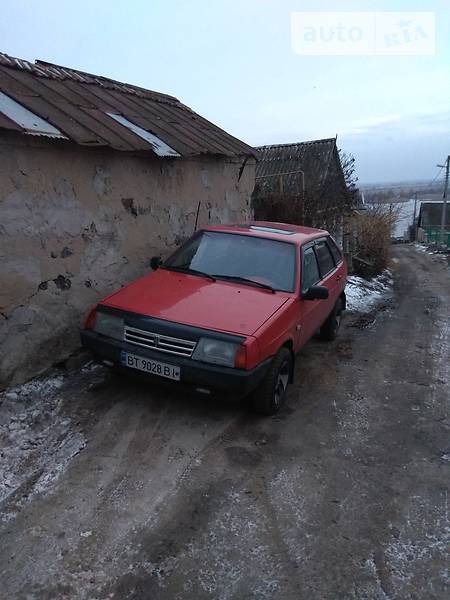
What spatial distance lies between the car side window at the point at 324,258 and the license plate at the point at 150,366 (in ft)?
8.73

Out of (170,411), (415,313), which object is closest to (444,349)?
(415,313)

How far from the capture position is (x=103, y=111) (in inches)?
233

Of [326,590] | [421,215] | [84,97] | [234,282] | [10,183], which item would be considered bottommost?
[421,215]

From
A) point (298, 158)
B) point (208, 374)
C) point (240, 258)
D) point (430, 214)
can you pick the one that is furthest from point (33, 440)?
point (430, 214)

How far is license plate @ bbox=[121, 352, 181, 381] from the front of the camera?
390cm

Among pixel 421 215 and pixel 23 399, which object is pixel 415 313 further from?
pixel 421 215

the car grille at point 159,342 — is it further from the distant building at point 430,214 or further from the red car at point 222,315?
the distant building at point 430,214

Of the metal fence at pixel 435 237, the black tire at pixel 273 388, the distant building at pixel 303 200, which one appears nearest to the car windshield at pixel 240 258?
the black tire at pixel 273 388

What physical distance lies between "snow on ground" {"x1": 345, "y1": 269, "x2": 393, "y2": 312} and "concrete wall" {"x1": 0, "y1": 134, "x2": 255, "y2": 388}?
497 centimetres

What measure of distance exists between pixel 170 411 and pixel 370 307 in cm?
698

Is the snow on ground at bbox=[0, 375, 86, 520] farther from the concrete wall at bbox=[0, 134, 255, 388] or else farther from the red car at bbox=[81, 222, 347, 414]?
the red car at bbox=[81, 222, 347, 414]

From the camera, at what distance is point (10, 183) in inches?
170

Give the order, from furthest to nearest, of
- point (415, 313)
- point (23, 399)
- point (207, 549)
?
1. point (415, 313)
2. point (23, 399)
3. point (207, 549)

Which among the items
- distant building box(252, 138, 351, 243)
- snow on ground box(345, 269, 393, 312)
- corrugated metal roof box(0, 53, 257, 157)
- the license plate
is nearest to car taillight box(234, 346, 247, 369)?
the license plate
